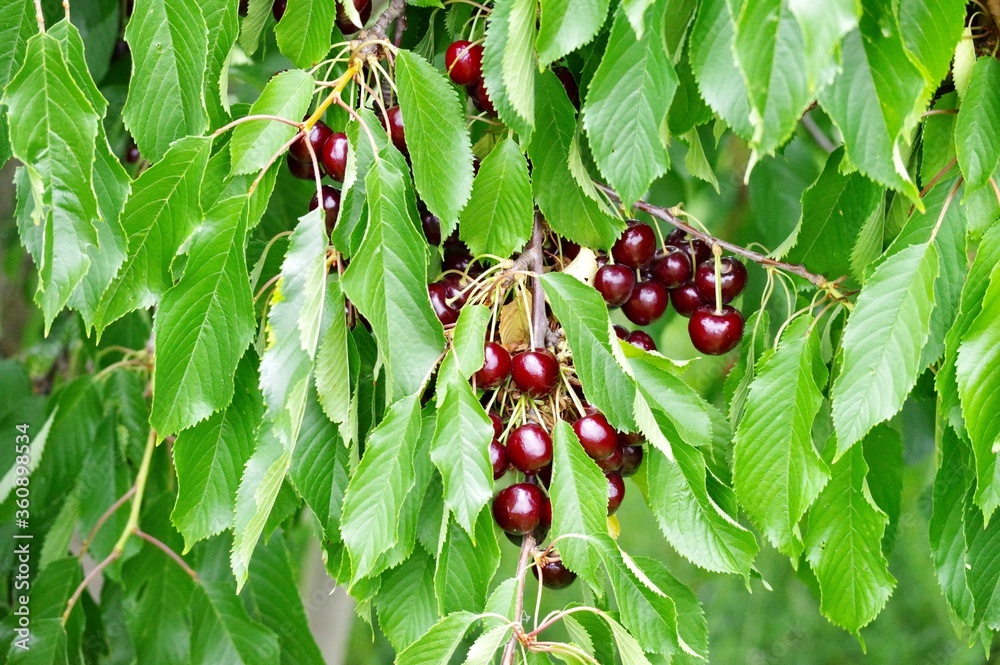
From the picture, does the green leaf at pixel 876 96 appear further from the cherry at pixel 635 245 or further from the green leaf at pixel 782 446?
the cherry at pixel 635 245

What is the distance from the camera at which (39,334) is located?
2.74m

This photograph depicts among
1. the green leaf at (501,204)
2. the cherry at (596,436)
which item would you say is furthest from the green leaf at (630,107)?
the cherry at (596,436)

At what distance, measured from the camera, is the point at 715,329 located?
1.12 m

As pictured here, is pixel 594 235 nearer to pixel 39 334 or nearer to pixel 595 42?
pixel 595 42

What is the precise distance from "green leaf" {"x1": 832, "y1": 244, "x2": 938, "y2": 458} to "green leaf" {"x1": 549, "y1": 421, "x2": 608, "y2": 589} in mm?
232

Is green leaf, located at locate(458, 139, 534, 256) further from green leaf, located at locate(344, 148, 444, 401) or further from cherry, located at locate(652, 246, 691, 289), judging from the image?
cherry, located at locate(652, 246, 691, 289)

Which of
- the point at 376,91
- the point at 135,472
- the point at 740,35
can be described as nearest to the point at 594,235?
the point at 376,91

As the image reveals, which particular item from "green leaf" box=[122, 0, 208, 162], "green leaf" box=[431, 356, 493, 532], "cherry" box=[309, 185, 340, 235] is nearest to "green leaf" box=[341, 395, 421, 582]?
"green leaf" box=[431, 356, 493, 532]

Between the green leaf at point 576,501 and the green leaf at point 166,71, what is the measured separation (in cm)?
50

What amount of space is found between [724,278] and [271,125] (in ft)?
1.98

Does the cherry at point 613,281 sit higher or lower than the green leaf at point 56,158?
lower

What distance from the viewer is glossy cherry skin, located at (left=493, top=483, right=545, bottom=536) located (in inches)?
37.5

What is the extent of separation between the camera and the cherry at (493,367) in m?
0.95

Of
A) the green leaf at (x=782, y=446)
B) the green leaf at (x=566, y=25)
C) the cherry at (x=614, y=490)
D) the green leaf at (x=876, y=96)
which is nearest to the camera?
the green leaf at (x=876, y=96)
